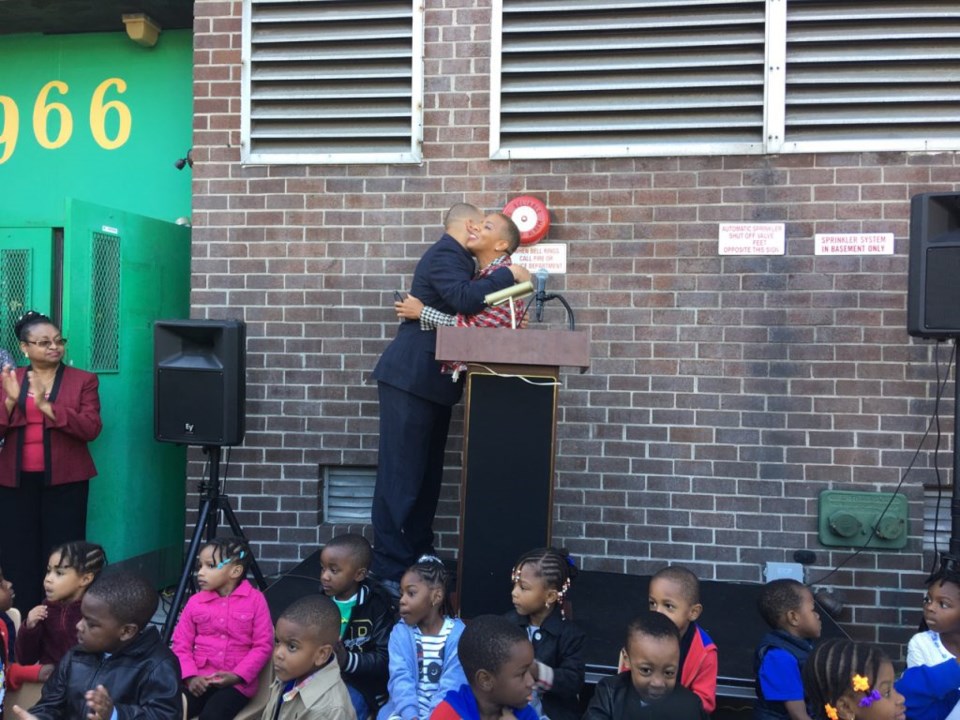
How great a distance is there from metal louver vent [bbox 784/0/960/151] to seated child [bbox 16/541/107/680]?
404 centimetres

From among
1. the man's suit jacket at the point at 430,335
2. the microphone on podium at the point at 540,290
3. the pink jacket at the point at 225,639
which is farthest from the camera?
the microphone on podium at the point at 540,290

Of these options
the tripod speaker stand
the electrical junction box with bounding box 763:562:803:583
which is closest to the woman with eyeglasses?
the tripod speaker stand

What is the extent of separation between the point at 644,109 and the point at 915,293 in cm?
192

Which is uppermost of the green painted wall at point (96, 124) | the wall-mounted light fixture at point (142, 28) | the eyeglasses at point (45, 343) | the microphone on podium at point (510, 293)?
the wall-mounted light fixture at point (142, 28)

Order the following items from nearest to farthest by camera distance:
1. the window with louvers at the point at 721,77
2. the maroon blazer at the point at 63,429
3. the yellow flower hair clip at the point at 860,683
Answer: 1. the yellow flower hair clip at the point at 860,683
2. the maroon blazer at the point at 63,429
3. the window with louvers at the point at 721,77

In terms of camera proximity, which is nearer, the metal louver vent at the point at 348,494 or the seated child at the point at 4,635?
the seated child at the point at 4,635

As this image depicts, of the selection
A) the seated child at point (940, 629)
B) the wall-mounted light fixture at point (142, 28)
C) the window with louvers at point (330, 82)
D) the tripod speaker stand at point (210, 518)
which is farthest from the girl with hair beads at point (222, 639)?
the wall-mounted light fixture at point (142, 28)

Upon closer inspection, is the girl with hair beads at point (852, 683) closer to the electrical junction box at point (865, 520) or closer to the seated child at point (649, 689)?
the seated child at point (649, 689)

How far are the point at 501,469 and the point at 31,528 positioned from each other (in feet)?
8.36

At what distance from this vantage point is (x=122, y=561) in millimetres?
5434

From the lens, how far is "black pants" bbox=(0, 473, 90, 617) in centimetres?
482

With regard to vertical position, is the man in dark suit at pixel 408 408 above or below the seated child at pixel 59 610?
above

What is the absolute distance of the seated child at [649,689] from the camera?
9.46ft

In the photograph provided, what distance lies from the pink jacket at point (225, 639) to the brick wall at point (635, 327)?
165 cm
